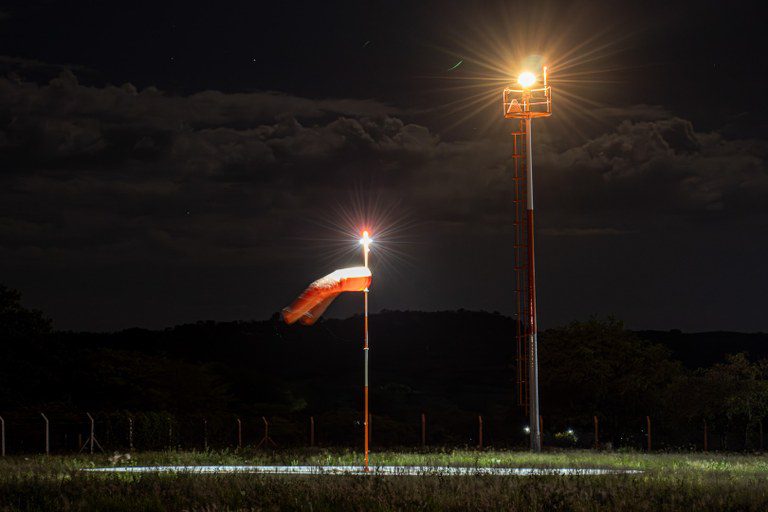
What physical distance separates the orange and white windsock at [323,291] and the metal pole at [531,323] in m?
10.5

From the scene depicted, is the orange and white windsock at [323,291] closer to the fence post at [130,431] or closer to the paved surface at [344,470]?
the paved surface at [344,470]

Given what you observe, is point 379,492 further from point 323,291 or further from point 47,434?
point 47,434

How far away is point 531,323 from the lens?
42000 mm

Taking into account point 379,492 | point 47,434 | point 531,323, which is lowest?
point 379,492

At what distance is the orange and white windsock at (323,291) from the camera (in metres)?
31.6

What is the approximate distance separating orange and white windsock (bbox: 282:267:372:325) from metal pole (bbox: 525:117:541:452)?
415 inches

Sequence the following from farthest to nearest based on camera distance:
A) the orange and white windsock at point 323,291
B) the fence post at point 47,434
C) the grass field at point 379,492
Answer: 1. the fence post at point 47,434
2. the orange and white windsock at point 323,291
3. the grass field at point 379,492

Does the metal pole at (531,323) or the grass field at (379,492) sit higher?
the metal pole at (531,323)

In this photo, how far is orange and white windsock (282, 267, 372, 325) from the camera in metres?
31.6

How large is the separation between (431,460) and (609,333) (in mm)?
40102

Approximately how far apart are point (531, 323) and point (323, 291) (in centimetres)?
1216

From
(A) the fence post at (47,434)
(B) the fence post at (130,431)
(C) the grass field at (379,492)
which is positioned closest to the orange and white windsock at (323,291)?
(C) the grass field at (379,492)

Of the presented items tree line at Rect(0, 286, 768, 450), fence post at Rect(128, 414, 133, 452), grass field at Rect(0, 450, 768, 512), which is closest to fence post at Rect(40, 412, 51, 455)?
fence post at Rect(128, 414, 133, 452)

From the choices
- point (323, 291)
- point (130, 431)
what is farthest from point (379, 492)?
point (130, 431)
